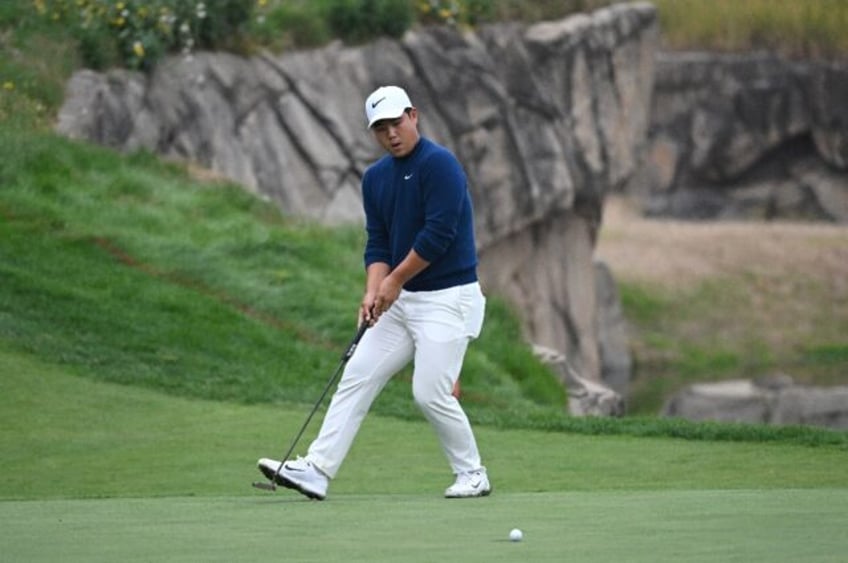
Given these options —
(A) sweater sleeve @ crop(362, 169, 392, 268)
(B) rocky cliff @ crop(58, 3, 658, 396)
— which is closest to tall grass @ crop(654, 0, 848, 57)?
(B) rocky cliff @ crop(58, 3, 658, 396)

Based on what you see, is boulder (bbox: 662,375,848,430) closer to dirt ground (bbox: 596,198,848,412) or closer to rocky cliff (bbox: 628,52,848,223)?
dirt ground (bbox: 596,198,848,412)

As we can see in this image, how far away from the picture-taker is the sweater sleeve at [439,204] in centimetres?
995

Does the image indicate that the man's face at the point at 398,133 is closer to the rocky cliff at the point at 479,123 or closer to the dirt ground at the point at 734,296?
the rocky cliff at the point at 479,123

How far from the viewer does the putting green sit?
7285mm

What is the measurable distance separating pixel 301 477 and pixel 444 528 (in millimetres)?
1895

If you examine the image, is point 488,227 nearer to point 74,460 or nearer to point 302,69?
point 302,69

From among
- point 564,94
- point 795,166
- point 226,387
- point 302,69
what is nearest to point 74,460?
point 226,387

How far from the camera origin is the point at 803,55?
51.1 metres

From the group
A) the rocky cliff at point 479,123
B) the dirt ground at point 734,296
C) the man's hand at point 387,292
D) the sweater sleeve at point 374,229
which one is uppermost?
the sweater sleeve at point 374,229

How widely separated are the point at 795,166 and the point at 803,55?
2.82m

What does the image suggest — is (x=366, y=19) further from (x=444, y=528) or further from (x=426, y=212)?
(x=444, y=528)

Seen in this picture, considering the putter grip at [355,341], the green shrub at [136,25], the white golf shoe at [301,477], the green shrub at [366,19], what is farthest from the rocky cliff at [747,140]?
the white golf shoe at [301,477]

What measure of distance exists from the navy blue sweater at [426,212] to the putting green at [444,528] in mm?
1123

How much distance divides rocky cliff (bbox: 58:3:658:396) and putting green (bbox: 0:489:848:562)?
13881mm
